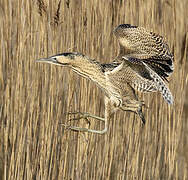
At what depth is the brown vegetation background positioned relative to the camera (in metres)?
2.65

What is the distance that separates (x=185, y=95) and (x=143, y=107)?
26 cm

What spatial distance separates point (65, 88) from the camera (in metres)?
2.67

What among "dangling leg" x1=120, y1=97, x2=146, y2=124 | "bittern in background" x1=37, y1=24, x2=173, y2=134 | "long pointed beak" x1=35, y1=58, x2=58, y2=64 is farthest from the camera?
"dangling leg" x1=120, y1=97, x2=146, y2=124

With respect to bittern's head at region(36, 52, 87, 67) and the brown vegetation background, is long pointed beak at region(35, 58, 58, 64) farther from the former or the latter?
the brown vegetation background

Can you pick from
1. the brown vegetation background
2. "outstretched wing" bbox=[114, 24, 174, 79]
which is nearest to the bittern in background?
"outstretched wing" bbox=[114, 24, 174, 79]

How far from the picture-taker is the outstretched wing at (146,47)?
2.65 metres

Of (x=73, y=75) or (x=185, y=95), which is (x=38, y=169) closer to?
(x=73, y=75)

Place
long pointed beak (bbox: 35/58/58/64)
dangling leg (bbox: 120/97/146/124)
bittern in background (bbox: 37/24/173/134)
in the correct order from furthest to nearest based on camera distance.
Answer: dangling leg (bbox: 120/97/146/124), bittern in background (bbox: 37/24/173/134), long pointed beak (bbox: 35/58/58/64)

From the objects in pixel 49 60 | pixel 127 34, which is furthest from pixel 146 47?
pixel 49 60

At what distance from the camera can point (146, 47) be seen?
2717 mm

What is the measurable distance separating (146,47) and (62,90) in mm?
458

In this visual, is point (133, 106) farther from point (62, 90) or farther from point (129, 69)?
point (62, 90)

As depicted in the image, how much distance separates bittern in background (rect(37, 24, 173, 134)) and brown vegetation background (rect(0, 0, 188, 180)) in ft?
0.34

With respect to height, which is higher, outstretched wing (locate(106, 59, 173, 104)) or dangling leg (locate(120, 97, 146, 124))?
outstretched wing (locate(106, 59, 173, 104))
